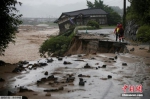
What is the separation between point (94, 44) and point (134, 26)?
7050 millimetres

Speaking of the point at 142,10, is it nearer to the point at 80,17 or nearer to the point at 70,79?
the point at 70,79


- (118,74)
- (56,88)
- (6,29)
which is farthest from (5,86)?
(118,74)

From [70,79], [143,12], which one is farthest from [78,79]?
[143,12]

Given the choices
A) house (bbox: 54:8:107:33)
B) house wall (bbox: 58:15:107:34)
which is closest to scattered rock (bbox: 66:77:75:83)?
house (bbox: 54:8:107:33)

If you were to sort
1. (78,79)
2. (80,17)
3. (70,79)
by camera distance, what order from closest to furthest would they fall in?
1. (70,79)
2. (78,79)
3. (80,17)

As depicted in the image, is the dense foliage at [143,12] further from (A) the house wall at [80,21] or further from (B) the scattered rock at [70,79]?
(A) the house wall at [80,21]

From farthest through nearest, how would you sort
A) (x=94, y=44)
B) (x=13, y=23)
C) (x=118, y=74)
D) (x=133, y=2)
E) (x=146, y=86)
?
1. (x=94, y=44)
2. (x=133, y=2)
3. (x=13, y=23)
4. (x=118, y=74)
5. (x=146, y=86)

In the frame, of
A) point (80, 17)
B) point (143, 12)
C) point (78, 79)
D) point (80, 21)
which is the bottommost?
point (78, 79)

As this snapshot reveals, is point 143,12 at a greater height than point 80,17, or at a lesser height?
lesser

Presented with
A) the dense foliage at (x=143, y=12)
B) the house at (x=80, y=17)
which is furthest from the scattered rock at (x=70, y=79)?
the house at (x=80, y=17)

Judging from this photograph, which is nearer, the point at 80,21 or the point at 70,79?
the point at 70,79

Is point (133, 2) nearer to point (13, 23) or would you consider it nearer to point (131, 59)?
point (131, 59)

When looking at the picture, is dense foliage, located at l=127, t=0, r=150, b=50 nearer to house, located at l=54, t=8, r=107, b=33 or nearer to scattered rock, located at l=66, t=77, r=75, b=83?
scattered rock, located at l=66, t=77, r=75, b=83

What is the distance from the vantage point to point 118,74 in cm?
1171
